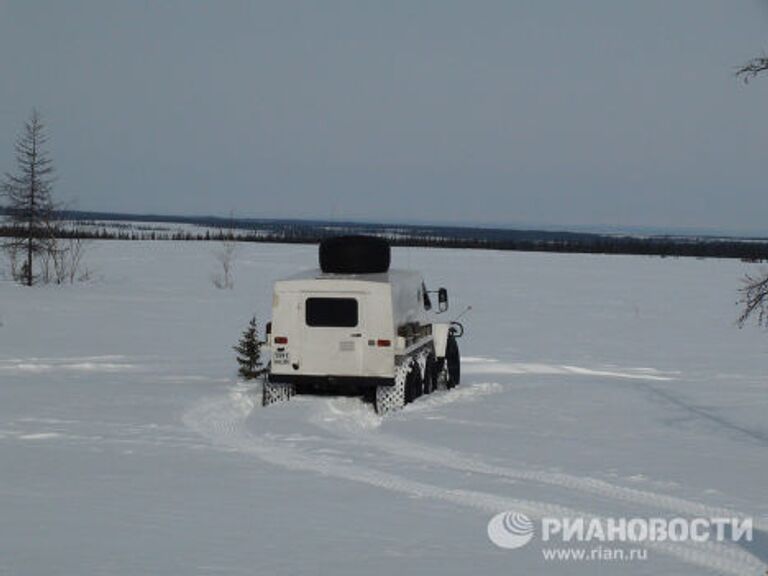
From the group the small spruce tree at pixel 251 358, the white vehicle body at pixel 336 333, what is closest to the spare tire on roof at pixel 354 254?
the white vehicle body at pixel 336 333

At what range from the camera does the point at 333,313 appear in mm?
14922

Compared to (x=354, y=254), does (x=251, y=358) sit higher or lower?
lower

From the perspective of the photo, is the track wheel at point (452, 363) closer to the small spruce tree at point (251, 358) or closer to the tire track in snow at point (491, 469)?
the small spruce tree at point (251, 358)

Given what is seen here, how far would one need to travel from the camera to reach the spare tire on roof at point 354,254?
15781 millimetres

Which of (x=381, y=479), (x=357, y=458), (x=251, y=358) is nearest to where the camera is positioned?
(x=381, y=479)

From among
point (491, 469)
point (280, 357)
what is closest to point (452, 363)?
point (280, 357)

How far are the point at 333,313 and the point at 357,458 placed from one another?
4.25m

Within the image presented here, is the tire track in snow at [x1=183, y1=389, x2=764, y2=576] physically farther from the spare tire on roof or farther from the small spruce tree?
the spare tire on roof

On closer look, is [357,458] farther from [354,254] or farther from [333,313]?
[354,254]

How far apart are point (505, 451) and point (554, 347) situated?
13.5 m

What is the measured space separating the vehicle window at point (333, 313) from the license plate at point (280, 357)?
1.91 ft

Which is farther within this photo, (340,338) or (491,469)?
(340,338)

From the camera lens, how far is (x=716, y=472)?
34.1 ft

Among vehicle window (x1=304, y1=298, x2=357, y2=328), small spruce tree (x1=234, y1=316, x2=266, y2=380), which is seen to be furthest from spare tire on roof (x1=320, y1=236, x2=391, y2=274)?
small spruce tree (x1=234, y1=316, x2=266, y2=380)
